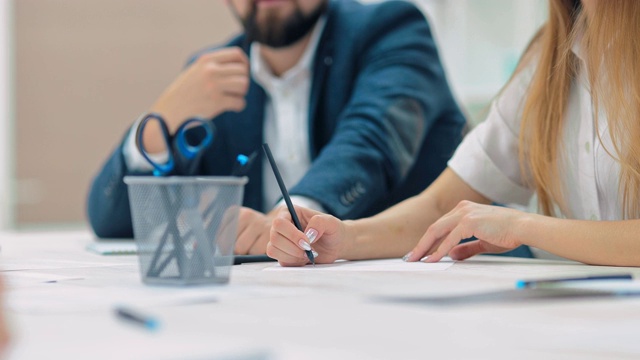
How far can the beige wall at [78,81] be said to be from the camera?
335 centimetres

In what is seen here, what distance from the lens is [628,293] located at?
676mm

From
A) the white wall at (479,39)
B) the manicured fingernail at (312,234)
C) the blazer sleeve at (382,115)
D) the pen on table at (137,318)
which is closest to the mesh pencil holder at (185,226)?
the pen on table at (137,318)

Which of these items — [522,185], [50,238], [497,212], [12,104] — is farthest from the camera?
[12,104]

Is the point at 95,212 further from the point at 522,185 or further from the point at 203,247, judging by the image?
the point at 203,247

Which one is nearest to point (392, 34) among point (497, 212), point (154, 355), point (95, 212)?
point (95, 212)

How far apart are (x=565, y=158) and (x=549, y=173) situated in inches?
1.2

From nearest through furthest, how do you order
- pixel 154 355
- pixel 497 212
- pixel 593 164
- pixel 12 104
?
1. pixel 154 355
2. pixel 497 212
3. pixel 593 164
4. pixel 12 104

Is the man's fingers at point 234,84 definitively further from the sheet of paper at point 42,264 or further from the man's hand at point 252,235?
the sheet of paper at point 42,264

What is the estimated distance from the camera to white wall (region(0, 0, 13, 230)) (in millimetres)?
3314

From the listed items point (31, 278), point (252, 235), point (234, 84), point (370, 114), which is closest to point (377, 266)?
point (252, 235)

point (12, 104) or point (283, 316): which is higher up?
point (283, 316)

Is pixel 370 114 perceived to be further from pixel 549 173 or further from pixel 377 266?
pixel 377 266

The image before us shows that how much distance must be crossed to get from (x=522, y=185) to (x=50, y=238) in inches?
33.4

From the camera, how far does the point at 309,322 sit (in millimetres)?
565
